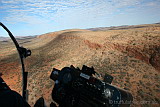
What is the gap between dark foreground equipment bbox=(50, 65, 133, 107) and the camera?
3.91m

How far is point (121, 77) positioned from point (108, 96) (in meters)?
15.4

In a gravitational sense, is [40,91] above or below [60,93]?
below

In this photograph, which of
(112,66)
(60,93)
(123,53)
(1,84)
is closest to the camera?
(1,84)

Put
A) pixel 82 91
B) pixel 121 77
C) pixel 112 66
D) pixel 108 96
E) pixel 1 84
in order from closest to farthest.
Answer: pixel 1 84
pixel 108 96
pixel 82 91
pixel 121 77
pixel 112 66

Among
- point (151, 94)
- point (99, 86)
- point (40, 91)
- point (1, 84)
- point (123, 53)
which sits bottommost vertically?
point (40, 91)

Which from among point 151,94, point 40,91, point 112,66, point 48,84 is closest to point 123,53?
point 112,66

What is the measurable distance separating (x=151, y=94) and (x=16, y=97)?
16.1 m

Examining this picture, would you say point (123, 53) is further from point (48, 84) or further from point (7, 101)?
point (7, 101)

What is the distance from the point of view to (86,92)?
164 inches

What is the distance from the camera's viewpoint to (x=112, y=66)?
2186 cm

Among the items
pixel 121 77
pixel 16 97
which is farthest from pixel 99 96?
pixel 121 77

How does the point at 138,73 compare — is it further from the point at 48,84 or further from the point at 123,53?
the point at 48,84

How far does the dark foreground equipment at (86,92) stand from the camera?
391 centimetres

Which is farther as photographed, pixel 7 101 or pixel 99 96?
pixel 99 96
